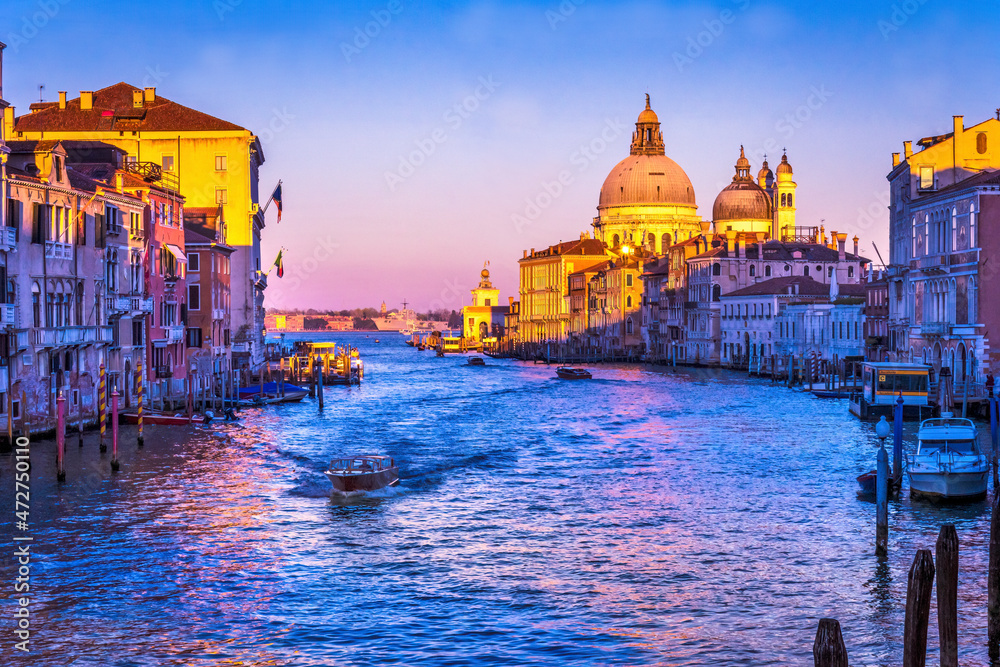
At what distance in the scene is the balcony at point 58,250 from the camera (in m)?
30.2

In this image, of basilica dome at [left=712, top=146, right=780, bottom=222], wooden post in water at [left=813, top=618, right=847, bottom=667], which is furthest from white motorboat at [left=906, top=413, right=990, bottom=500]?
basilica dome at [left=712, top=146, right=780, bottom=222]

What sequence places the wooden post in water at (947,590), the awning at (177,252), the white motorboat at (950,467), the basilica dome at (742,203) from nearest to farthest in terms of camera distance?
1. the wooden post in water at (947,590)
2. the white motorboat at (950,467)
3. the awning at (177,252)
4. the basilica dome at (742,203)

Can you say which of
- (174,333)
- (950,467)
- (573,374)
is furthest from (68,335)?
(573,374)

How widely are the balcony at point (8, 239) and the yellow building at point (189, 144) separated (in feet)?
98.6

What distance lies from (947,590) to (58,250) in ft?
82.4

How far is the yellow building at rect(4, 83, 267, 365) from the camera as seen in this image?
58625 millimetres

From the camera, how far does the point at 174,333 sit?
41.6 meters

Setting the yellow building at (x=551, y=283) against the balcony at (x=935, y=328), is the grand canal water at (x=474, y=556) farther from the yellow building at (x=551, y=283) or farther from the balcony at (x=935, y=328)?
the yellow building at (x=551, y=283)

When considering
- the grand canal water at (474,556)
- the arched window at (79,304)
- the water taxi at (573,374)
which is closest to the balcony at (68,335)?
the arched window at (79,304)

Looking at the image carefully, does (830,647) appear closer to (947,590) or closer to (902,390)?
(947,590)

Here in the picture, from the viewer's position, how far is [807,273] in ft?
280

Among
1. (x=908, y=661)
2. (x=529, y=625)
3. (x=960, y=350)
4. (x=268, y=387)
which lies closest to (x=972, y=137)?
(x=960, y=350)

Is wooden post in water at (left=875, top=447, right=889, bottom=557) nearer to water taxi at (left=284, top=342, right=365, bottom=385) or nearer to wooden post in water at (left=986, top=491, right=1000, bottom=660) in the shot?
wooden post in water at (left=986, top=491, right=1000, bottom=660)

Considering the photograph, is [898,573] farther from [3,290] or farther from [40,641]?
[3,290]
